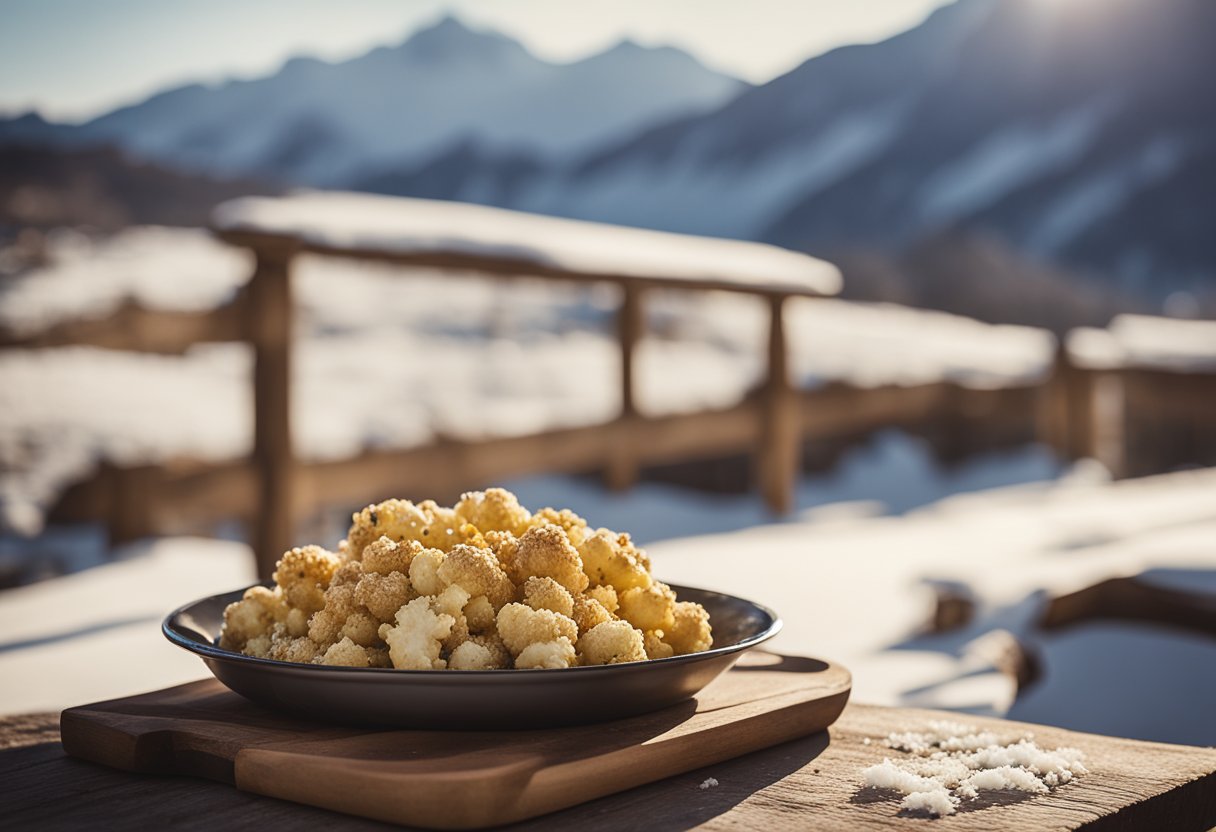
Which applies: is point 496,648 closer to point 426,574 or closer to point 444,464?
point 426,574

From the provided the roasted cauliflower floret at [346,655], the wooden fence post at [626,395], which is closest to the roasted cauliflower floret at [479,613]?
the roasted cauliflower floret at [346,655]

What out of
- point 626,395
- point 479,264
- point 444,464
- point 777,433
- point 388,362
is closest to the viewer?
point 479,264

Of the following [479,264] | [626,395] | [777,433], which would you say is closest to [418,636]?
[479,264]

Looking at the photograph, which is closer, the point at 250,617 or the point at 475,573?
the point at 475,573

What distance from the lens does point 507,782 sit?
98 centimetres

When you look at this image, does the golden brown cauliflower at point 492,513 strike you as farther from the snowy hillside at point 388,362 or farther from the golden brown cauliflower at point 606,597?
the snowy hillside at point 388,362

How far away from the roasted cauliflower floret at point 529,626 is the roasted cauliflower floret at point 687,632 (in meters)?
0.14

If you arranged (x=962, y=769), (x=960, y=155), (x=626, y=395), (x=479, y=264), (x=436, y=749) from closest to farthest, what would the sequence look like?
(x=436, y=749), (x=962, y=769), (x=479, y=264), (x=626, y=395), (x=960, y=155)

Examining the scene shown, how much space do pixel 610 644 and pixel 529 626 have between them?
8 centimetres

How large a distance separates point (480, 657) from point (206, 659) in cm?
28

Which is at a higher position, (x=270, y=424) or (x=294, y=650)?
(x=270, y=424)

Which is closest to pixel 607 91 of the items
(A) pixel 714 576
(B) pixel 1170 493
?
(B) pixel 1170 493

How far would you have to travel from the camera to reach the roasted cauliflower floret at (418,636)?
1.11 meters

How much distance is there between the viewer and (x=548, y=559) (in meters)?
1.21
